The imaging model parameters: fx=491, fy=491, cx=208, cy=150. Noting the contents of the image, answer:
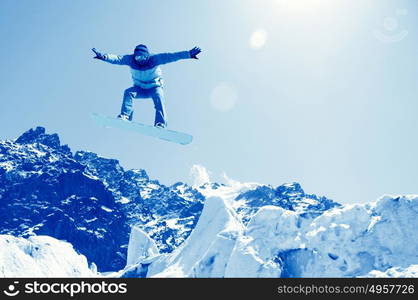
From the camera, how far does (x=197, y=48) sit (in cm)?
1368

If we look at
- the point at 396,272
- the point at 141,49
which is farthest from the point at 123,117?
the point at 396,272

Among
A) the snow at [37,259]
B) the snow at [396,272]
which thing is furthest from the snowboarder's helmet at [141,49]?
the snow at [37,259]

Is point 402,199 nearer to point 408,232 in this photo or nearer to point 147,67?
point 408,232

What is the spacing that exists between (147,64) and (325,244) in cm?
3858

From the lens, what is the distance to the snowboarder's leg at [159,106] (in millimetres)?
15391

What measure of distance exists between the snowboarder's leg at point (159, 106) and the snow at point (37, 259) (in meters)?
46.6

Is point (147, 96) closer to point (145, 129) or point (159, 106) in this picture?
point (159, 106)

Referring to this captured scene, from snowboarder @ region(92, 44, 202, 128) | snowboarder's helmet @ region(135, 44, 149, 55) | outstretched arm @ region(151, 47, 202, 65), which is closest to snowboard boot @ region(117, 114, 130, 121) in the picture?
snowboarder @ region(92, 44, 202, 128)

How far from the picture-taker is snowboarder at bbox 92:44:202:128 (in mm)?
14086

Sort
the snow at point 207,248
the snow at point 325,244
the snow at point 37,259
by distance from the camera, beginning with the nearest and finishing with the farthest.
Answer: the snow at point 325,244, the snow at point 207,248, the snow at point 37,259

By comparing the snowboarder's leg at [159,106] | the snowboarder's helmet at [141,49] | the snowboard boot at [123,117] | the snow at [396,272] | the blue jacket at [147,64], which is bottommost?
the snow at [396,272]

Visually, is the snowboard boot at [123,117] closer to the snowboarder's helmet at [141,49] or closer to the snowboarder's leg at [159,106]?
the snowboarder's leg at [159,106]

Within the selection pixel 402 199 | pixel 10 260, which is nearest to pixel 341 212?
pixel 402 199

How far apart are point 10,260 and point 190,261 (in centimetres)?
2126
